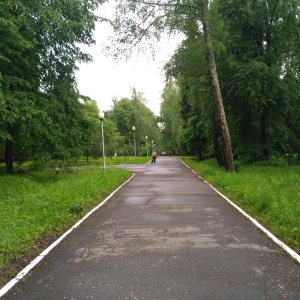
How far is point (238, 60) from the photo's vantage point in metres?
24.4

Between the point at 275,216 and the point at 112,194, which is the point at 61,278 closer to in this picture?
the point at 275,216

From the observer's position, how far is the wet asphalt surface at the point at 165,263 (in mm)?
4141

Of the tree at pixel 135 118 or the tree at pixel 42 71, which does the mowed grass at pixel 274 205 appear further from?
the tree at pixel 135 118

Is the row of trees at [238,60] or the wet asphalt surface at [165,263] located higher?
the row of trees at [238,60]

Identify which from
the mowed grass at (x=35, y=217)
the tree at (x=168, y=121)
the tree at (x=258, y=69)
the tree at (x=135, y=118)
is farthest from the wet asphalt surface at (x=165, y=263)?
the tree at (x=135, y=118)

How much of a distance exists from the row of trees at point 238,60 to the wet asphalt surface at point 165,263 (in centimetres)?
1223

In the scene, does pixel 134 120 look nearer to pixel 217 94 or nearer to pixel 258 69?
pixel 258 69

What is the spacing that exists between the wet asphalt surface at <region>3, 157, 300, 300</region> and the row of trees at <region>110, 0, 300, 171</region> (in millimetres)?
12226

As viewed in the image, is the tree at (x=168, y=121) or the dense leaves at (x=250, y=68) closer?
the dense leaves at (x=250, y=68)

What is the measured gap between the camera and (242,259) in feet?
17.3

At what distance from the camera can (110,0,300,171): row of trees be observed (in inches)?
702

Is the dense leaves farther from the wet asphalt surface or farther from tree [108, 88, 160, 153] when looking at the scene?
tree [108, 88, 160, 153]

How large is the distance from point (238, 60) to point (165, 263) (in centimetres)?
2169

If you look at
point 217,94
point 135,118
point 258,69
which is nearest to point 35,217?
point 217,94
